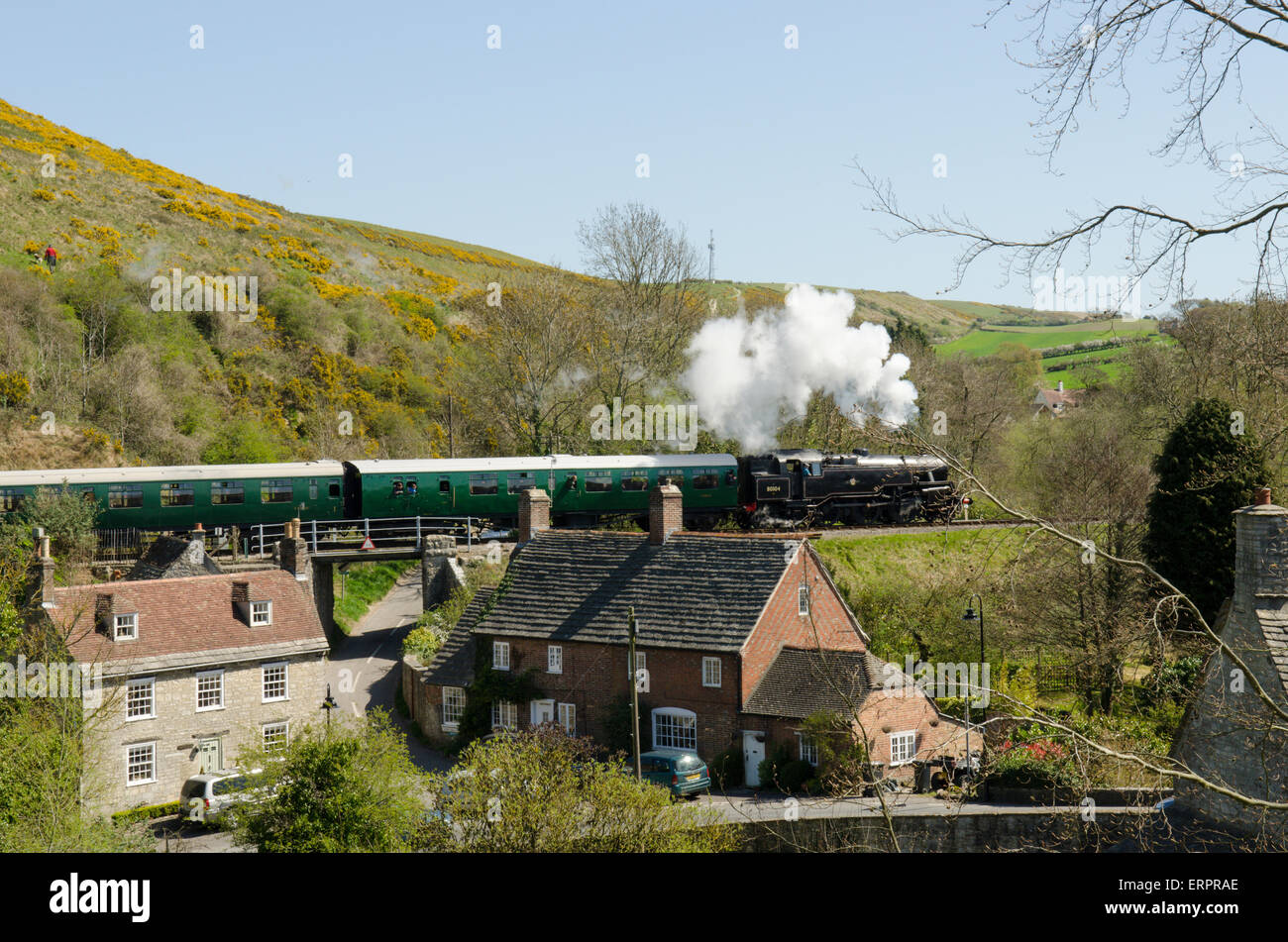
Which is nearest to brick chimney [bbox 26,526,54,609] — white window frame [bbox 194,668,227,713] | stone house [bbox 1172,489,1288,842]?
white window frame [bbox 194,668,227,713]

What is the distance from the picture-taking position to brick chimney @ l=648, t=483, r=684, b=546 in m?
34.0

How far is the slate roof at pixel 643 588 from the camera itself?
3038cm

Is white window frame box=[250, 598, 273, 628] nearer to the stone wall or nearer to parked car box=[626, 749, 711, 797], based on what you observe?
the stone wall

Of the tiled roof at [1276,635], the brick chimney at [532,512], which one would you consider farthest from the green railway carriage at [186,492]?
the tiled roof at [1276,635]

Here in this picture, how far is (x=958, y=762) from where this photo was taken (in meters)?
27.7

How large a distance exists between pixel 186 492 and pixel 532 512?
1256cm

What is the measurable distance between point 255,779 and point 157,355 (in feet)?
146

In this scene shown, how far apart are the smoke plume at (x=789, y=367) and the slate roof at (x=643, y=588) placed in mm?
15798

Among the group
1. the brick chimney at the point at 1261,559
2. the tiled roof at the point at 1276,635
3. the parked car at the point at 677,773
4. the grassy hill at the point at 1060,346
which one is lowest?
the parked car at the point at 677,773

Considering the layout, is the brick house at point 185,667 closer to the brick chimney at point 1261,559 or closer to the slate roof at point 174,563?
the slate roof at point 174,563

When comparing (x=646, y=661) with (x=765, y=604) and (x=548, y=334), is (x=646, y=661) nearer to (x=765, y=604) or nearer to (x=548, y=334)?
(x=765, y=604)

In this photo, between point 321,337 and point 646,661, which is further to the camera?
point 321,337

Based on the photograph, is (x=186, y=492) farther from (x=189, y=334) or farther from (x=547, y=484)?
(x=189, y=334)

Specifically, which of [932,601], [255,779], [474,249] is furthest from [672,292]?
[474,249]
